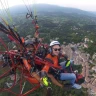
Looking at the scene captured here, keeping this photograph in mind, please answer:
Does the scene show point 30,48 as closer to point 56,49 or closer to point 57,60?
point 56,49

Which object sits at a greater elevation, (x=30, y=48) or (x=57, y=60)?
(x=30, y=48)

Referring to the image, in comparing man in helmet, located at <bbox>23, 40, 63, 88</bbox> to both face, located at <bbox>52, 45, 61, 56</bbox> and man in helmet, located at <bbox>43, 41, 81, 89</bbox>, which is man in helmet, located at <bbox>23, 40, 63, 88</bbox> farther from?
face, located at <bbox>52, 45, 61, 56</bbox>

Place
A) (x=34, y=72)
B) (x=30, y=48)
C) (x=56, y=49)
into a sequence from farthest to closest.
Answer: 1. (x=30, y=48)
2. (x=56, y=49)
3. (x=34, y=72)

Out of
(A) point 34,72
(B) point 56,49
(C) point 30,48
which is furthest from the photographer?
(C) point 30,48

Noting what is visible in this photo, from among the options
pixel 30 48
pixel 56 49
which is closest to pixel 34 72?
pixel 30 48

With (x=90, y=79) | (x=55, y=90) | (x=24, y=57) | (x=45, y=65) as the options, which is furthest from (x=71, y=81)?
Answer: (x=90, y=79)

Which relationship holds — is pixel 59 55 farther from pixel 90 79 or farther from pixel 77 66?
pixel 77 66

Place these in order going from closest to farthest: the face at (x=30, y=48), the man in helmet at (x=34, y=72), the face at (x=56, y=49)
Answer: the man in helmet at (x=34, y=72) < the face at (x=56, y=49) < the face at (x=30, y=48)

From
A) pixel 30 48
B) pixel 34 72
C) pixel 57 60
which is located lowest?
pixel 34 72

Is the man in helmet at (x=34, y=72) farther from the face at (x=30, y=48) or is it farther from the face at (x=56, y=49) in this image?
the face at (x=56, y=49)

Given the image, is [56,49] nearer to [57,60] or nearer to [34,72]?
[57,60]

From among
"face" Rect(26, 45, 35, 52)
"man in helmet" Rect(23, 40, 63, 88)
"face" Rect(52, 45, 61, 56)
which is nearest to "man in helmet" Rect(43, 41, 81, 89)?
"face" Rect(52, 45, 61, 56)

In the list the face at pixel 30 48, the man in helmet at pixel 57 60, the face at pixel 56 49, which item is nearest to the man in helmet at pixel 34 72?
the face at pixel 30 48

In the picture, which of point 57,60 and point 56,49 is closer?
point 56,49
